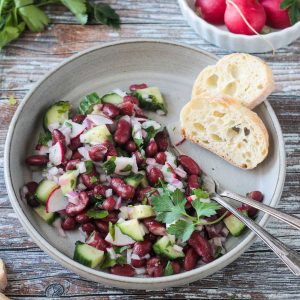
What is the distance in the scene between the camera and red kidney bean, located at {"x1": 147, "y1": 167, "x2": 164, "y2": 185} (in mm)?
1978

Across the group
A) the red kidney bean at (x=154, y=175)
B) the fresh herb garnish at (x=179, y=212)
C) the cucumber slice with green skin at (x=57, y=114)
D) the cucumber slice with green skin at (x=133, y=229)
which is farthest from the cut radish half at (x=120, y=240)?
the cucumber slice with green skin at (x=57, y=114)

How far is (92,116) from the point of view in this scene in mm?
2113

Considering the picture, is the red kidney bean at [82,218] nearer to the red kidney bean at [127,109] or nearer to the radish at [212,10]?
the red kidney bean at [127,109]

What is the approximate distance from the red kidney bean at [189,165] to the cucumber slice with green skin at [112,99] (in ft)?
1.13

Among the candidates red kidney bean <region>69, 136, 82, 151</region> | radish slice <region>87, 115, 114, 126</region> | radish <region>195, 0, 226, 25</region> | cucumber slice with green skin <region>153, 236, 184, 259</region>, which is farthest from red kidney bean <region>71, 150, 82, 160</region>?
radish <region>195, 0, 226, 25</region>

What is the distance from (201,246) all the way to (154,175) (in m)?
0.30

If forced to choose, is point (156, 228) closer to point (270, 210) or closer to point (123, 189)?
point (123, 189)

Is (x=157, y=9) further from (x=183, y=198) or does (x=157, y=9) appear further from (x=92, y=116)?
(x=183, y=198)

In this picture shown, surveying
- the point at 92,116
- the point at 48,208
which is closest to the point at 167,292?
the point at 48,208

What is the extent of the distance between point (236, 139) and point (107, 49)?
652 millimetres

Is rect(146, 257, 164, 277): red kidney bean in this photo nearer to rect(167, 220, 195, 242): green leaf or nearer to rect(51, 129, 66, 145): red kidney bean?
rect(167, 220, 195, 242): green leaf

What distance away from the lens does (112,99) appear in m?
2.21

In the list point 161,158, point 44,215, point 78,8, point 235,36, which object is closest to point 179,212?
point 161,158

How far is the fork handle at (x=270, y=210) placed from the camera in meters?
1.74
